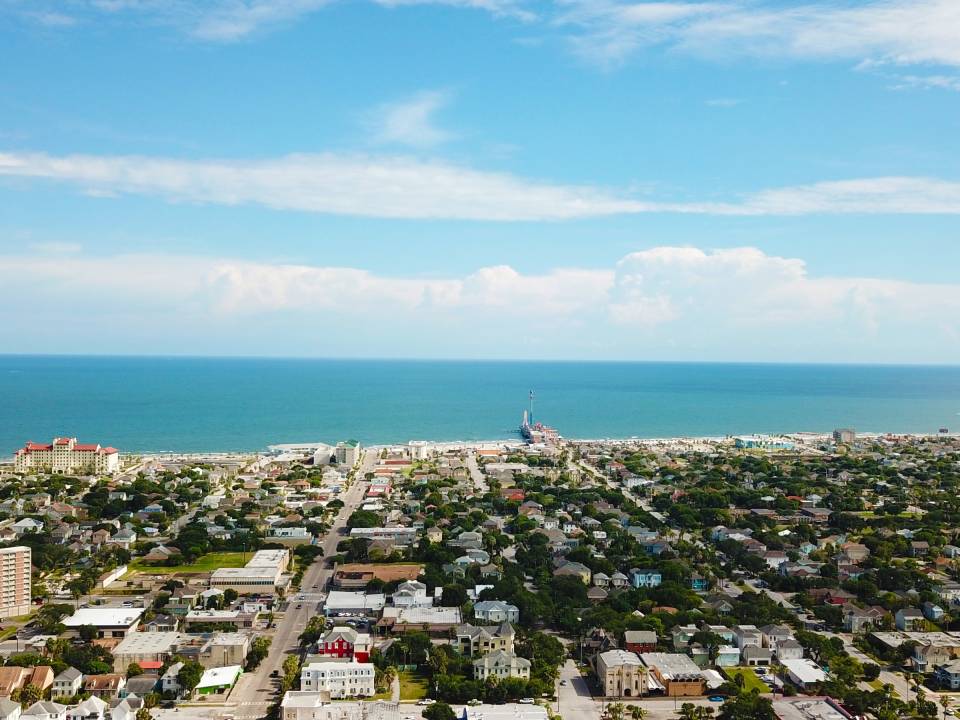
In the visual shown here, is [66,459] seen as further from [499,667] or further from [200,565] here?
[499,667]

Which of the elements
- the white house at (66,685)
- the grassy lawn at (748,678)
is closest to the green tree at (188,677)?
the white house at (66,685)

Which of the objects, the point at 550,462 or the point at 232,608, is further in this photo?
the point at 550,462

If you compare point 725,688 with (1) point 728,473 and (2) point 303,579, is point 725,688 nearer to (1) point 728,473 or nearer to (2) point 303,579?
(2) point 303,579

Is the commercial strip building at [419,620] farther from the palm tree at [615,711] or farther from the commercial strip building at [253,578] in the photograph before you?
the palm tree at [615,711]

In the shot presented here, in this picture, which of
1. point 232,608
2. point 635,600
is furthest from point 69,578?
point 635,600

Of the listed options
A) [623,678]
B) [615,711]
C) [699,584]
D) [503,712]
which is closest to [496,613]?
[623,678]
